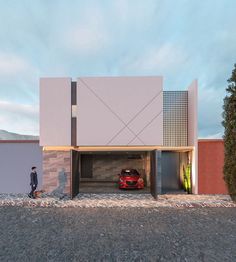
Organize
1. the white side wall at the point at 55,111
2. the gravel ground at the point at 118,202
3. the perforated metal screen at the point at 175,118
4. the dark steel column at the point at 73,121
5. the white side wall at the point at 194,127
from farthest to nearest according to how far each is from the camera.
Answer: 1. the perforated metal screen at the point at 175,118
2. the dark steel column at the point at 73,121
3. the white side wall at the point at 55,111
4. the white side wall at the point at 194,127
5. the gravel ground at the point at 118,202

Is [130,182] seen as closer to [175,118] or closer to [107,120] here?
[107,120]

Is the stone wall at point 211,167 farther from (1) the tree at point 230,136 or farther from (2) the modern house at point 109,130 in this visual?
(1) the tree at point 230,136

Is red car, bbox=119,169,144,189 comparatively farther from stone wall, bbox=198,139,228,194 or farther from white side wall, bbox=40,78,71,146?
white side wall, bbox=40,78,71,146

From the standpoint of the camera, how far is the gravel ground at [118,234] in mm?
4984

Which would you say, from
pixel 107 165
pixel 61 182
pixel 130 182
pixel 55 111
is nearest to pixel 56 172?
pixel 61 182

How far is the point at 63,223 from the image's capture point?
7.26m

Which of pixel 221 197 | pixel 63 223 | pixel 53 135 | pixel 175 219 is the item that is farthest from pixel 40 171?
pixel 221 197

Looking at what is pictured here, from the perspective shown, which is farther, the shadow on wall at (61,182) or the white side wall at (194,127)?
the shadow on wall at (61,182)

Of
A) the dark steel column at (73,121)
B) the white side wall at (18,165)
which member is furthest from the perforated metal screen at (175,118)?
the white side wall at (18,165)

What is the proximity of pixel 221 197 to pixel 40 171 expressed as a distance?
409 inches

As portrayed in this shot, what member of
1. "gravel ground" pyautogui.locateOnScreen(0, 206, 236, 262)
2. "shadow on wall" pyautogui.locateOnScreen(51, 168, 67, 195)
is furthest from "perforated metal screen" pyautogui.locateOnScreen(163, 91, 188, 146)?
"shadow on wall" pyautogui.locateOnScreen(51, 168, 67, 195)

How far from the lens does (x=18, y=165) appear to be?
1300 cm

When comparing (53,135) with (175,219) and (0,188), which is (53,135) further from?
(175,219)

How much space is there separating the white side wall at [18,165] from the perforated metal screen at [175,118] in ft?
25.8
